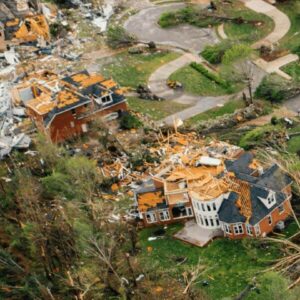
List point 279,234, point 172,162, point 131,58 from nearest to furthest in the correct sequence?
point 279,234
point 172,162
point 131,58

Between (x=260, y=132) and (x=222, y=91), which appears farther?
(x=222, y=91)

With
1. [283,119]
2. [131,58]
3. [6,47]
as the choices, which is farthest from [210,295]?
[6,47]

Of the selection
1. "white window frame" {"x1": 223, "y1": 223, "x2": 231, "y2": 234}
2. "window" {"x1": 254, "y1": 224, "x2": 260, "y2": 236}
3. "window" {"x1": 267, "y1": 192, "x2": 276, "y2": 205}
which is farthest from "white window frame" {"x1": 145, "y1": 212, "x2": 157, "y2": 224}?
"window" {"x1": 267, "y1": 192, "x2": 276, "y2": 205}

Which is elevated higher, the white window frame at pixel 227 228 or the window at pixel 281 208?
the window at pixel 281 208

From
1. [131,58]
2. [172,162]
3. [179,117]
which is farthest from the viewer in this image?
[131,58]

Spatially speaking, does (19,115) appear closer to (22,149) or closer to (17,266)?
(22,149)

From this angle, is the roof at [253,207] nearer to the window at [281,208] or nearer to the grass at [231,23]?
the window at [281,208]

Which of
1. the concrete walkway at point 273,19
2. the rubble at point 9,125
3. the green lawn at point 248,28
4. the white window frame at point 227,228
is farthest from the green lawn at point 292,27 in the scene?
the white window frame at point 227,228

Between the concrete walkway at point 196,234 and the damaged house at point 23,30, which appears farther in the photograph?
the damaged house at point 23,30
